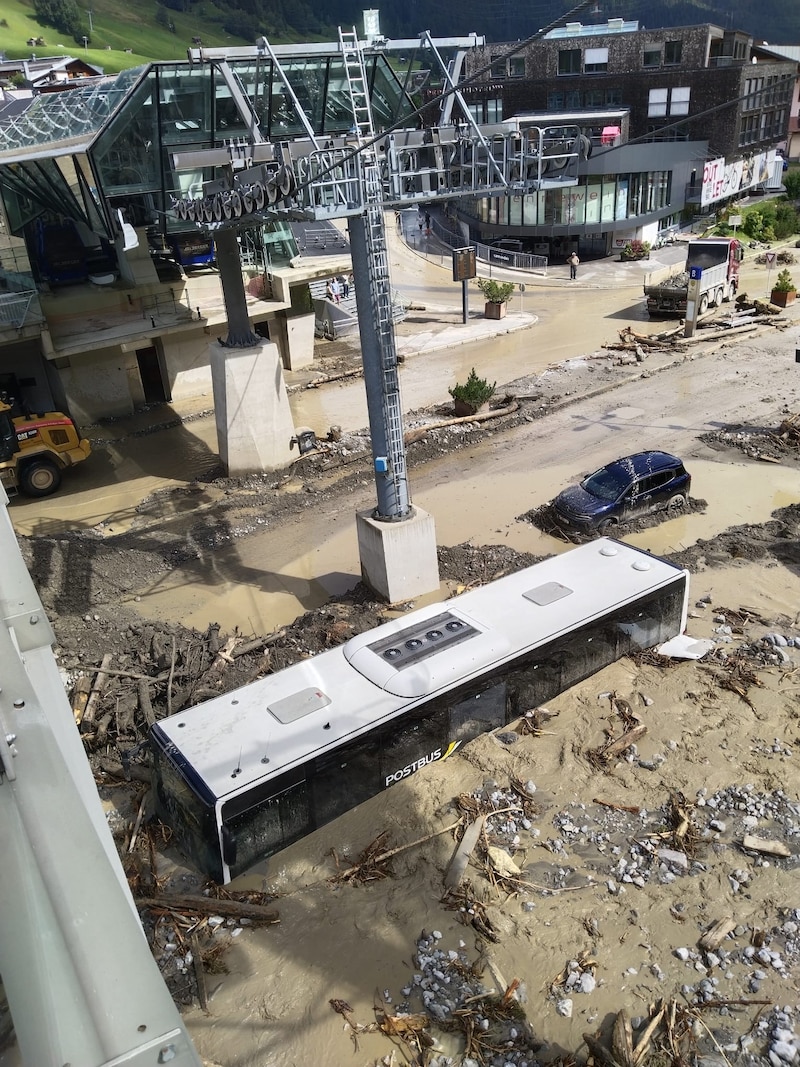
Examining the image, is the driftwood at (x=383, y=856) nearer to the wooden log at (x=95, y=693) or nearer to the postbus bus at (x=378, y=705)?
the postbus bus at (x=378, y=705)

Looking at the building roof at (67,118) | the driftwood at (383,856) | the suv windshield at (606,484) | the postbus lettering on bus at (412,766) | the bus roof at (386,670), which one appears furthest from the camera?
the building roof at (67,118)

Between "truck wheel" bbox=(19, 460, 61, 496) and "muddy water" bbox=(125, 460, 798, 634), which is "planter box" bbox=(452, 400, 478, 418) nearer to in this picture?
"muddy water" bbox=(125, 460, 798, 634)

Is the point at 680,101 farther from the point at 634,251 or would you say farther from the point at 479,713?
the point at 479,713

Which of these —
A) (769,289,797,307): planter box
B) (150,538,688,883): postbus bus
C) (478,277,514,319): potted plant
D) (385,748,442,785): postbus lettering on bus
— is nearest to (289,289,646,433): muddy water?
(478,277,514,319): potted plant

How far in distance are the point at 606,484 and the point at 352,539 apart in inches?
264

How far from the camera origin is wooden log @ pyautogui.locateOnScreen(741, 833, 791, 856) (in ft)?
35.3

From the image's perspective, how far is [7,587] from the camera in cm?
498

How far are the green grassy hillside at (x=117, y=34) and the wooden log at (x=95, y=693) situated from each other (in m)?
144

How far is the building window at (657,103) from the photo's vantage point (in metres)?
58.9

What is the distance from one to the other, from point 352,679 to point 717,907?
5.57 m

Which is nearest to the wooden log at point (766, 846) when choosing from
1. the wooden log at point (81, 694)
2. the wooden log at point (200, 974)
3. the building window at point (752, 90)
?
the wooden log at point (200, 974)

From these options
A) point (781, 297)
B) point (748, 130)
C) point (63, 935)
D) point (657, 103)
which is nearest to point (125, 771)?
point (63, 935)

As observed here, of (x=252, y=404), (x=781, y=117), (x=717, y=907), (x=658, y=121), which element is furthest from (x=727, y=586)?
(x=781, y=117)

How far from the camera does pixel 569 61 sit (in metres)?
61.4
